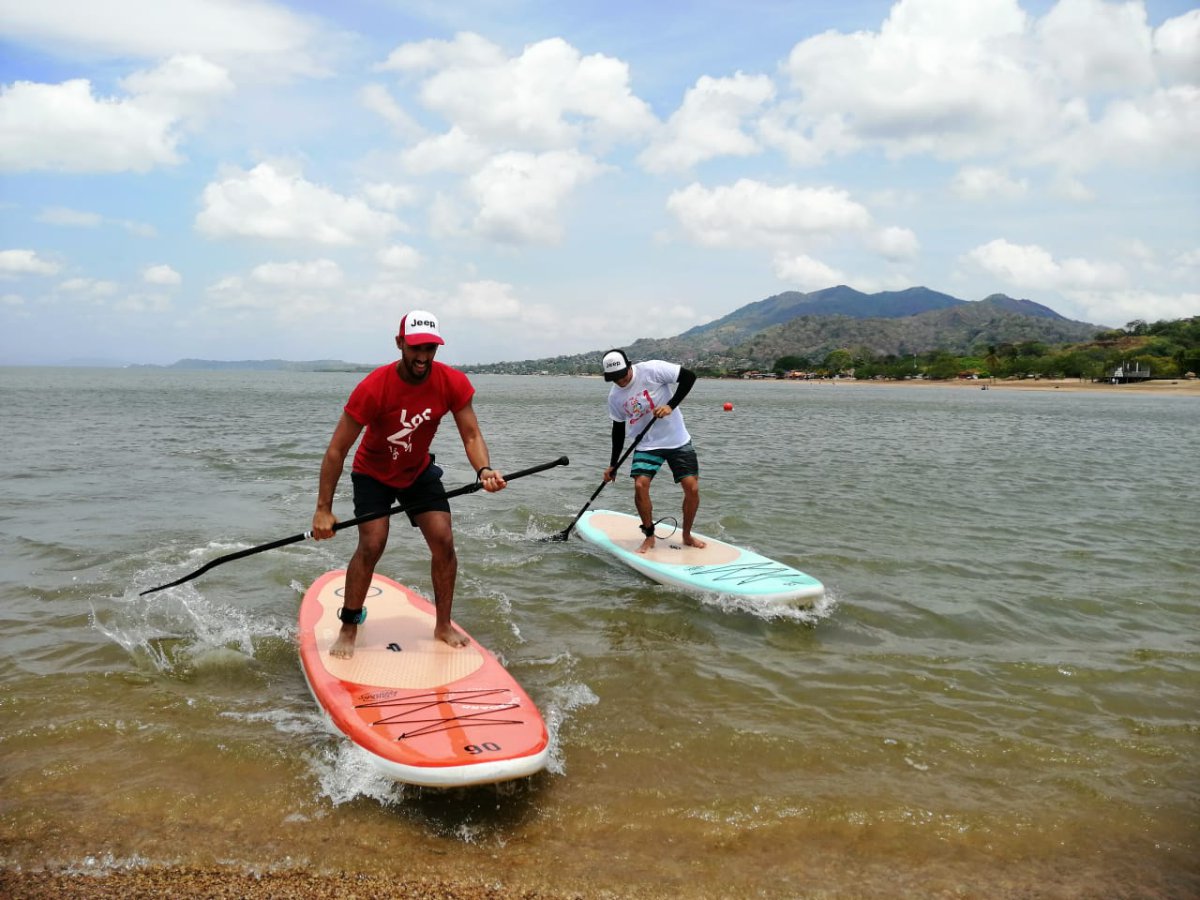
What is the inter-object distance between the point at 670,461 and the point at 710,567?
4.48ft

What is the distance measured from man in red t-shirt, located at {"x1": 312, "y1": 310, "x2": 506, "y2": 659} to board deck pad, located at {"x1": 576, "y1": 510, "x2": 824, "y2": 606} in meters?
2.75

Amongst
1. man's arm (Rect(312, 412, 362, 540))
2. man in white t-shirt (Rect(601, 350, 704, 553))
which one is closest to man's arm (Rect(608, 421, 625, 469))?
man in white t-shirt (Rect(601, 350, 704, 553))

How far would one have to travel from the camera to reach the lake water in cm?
357

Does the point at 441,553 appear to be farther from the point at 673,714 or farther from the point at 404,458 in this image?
the point at 673,714

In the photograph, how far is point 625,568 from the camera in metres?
8.57

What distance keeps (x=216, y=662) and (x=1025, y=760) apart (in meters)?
5.62

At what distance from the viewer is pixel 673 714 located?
16.5ft

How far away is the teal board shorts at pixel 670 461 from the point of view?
27.7ft

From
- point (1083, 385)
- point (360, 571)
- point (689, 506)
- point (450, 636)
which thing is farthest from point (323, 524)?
point (1083, 385)

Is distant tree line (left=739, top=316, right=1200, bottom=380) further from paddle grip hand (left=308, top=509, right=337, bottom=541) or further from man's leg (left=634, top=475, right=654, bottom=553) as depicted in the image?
paddle grip hand (left=308, top=509, right=337, bottom=541)

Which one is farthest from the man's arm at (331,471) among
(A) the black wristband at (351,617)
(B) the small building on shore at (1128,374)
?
(B) the small building on shore at (1128,374)

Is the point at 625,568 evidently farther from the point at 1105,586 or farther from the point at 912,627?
the point at 1105,586

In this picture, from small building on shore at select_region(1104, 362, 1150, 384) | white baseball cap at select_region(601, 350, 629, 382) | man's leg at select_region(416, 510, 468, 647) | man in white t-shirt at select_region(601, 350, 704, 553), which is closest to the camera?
man's leg at select_region(416, 510, 468, 647)

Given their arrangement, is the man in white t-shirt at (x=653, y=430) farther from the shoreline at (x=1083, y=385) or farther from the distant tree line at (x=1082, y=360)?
the distant tree line at (x=1082, y=360)
